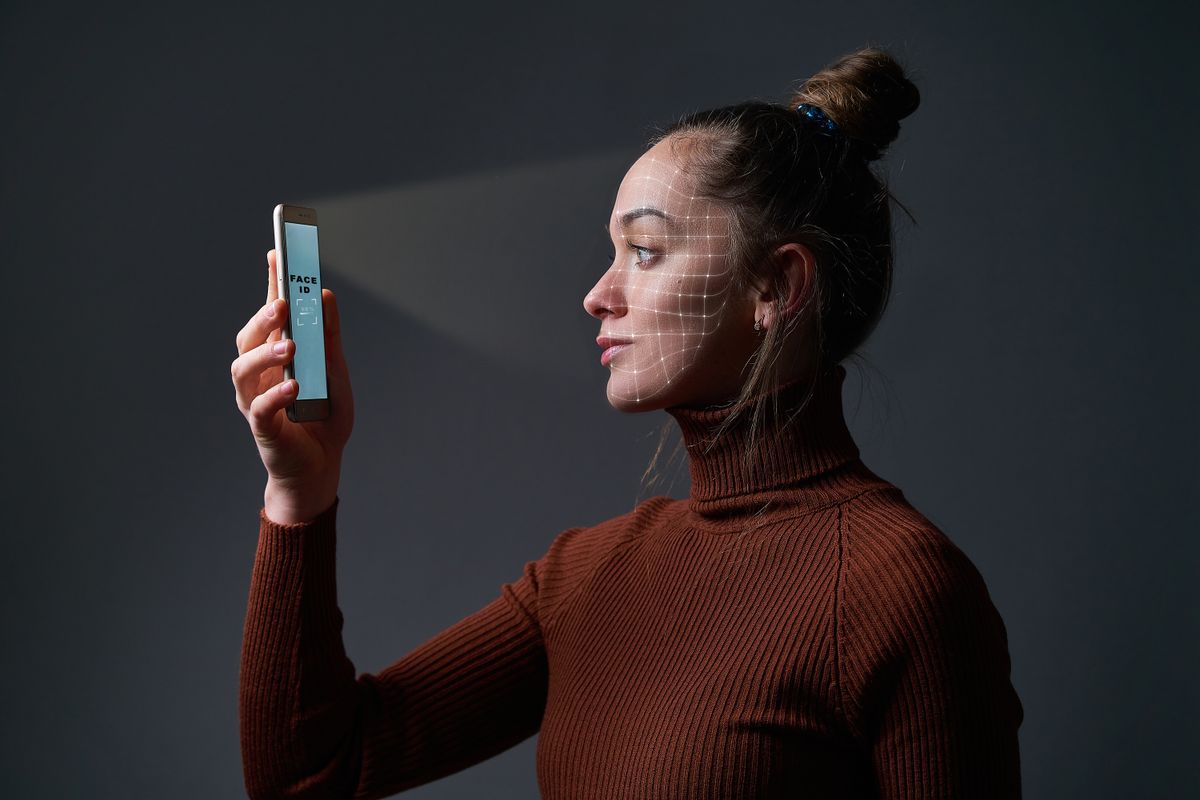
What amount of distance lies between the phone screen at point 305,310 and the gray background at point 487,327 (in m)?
0.69

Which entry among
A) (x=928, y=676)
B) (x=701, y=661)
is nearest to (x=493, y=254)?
(x=701, y=661)

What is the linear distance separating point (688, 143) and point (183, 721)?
4.18 feet

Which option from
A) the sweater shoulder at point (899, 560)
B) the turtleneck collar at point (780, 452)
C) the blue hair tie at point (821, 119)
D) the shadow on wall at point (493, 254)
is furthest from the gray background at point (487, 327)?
the sweater shoulder at point (899, 560)

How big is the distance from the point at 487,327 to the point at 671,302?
2.87ft

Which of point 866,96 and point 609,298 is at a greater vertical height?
point 866,96

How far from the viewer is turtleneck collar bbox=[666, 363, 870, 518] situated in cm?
100

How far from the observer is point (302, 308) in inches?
39.8

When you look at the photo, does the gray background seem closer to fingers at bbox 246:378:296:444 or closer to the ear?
the ear

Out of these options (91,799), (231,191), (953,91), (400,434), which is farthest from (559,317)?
(91,799)

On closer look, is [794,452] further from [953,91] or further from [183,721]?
[183,721]

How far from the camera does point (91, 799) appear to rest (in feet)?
5.57

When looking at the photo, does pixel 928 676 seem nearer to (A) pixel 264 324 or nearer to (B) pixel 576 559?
(B) pixel 576 559

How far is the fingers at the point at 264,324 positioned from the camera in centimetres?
97

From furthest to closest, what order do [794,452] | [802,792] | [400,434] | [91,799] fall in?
[400,434], [91,799], [794,452], [802,792]
